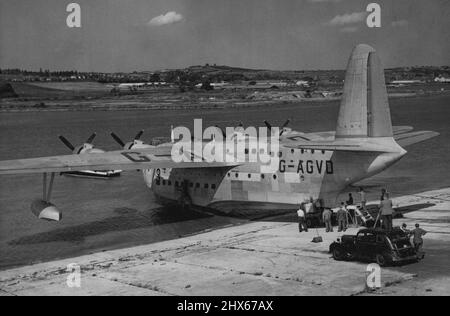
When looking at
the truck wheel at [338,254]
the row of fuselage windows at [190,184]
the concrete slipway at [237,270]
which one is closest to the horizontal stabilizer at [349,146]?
the concrete slipway at [237,270]

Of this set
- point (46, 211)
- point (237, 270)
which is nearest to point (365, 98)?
point (237, 270)

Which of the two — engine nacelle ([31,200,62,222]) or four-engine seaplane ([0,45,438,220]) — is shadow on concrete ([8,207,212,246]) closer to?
four-engine seaplane ([0,45,438,220])

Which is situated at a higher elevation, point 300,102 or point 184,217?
point 300,102

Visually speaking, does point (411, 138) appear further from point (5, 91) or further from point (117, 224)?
point (5, 91)

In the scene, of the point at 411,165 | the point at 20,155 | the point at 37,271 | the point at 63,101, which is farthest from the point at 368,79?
the point at 63,101

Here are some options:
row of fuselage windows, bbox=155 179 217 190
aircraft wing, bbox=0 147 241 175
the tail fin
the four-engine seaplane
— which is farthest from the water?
the tail fin
